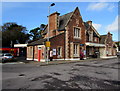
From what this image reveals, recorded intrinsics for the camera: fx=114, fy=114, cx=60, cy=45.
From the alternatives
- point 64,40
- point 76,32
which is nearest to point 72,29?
point 76,32

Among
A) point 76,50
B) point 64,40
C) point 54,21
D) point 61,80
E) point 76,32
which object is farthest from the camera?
point 76,32

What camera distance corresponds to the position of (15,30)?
48.6 m

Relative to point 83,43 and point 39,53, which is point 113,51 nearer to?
point 83,43

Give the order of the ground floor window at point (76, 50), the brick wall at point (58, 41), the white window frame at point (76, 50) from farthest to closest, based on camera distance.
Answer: the ground floor window at point (76, 50) < the white window frame at point (76, 50) < the brick wall at point (58, 41)

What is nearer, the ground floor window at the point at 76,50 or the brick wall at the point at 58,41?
the brick wall at the point at 58,41

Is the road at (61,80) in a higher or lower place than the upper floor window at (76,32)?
lower

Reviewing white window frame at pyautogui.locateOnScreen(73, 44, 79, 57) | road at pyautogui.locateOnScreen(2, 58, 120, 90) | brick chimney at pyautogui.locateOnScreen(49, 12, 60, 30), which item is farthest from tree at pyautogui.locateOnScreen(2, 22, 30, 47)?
road at pyautogui.locateOnScreen(2, 58, 120, 90)

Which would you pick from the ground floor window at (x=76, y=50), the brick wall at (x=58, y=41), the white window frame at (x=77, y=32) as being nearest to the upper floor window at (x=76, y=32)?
the white window frame at (x=77, y=32)

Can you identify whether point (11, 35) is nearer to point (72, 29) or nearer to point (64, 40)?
point (64, 40)

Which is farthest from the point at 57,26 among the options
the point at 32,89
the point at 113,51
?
the point at 113,51

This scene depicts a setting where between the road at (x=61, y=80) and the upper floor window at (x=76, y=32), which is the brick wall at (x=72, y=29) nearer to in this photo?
the upper floor window at (x=76, y=32)

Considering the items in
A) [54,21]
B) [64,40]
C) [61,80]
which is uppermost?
[54,21]

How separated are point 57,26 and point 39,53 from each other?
7.52m

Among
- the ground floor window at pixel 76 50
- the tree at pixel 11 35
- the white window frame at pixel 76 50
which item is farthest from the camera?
the tree at pixel 11 35
